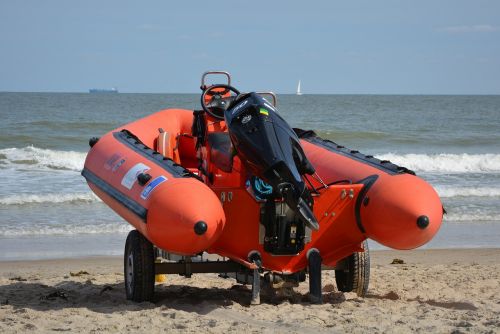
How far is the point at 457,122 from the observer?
37688mm

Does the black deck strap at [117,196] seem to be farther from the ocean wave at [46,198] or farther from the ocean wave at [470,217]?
the ocean wave at [470,217]

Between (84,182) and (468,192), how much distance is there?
6.31 meters

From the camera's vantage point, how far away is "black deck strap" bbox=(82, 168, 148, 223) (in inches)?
229

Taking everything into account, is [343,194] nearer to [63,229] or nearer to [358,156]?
[358,156]

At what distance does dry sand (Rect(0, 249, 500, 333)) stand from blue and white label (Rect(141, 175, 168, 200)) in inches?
29.0

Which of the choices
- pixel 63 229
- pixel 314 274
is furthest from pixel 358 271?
pixel 63 229

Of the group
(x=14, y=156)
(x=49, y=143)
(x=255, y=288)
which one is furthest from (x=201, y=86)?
(x=49, y=143)

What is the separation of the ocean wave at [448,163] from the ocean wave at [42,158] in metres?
7.09

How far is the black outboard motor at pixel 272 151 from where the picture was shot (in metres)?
5.67

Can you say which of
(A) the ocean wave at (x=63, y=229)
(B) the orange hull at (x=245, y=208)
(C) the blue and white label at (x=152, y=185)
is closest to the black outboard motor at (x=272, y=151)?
(B) the orange hull at (x=245, y=208)

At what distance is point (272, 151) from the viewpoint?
576 cm

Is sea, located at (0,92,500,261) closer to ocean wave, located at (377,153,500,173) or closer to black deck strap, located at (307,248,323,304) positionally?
ocean wave, located at (377,153,500,173)

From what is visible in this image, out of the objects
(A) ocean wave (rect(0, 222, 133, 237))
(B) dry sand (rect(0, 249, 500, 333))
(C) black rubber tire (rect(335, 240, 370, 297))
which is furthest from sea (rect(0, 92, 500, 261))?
(C) black rubber tire (rect(335, 240, 370, 297))

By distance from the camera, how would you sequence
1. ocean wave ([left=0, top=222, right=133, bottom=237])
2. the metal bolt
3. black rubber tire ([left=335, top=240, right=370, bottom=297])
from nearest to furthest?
the metal bolt
black rubber tire ([left=335, top=240, right=370, bottom=297])
ocean wave ([left=0, top=222, right=133, bottom=237])
